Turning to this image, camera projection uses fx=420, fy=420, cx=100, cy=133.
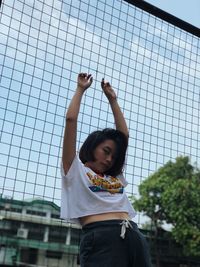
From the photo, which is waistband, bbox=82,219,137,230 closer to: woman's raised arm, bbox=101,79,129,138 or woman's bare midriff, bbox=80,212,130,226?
woman's bare midriff, bbox=80,212,130,226

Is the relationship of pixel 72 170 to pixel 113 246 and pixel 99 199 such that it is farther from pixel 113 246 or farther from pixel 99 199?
pixel 113 246


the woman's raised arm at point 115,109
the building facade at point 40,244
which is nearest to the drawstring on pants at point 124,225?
the woman's raised arm at point 115,109

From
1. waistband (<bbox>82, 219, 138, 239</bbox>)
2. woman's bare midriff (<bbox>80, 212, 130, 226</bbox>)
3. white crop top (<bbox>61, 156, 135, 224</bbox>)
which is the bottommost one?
waistband (<bbox>82, 219, 138, 239</bbox>)

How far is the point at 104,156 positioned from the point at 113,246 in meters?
0.25

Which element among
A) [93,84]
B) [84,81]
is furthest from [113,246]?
[93,84]

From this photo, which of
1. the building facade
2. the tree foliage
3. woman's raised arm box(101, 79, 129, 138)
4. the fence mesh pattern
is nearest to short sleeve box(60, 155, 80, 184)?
woman's raised arm box(101, 79, 129, 138)

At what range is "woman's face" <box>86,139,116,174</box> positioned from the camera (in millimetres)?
1158

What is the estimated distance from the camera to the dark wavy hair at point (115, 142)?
3.84ft

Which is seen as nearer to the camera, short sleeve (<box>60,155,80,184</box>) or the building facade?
short sleeve (<box>60,155,80,184</box>)

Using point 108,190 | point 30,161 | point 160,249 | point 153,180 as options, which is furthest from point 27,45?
point 153,180

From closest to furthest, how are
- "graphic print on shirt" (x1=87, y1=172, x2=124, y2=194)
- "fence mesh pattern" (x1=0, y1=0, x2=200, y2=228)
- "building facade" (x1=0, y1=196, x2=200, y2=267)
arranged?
"graphic print on shirt" (x1=87, y1=172, x2=124, y2=194) < "fence mesh pattern" (x1=0, y1=0, x2=200, y2=228) < "building facade" (x1=0, y1=196, x2=200, y2=267)

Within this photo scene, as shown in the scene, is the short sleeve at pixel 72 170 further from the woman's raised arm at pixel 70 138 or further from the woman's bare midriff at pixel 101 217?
the woman's bare midriff at pixel 101 217

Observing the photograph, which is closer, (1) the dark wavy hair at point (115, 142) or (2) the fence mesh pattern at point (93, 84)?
(1) the dark wavy hair at point (115, 142)

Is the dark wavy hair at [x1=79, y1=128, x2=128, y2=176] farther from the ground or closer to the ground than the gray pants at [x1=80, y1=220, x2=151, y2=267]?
farther from the ground
